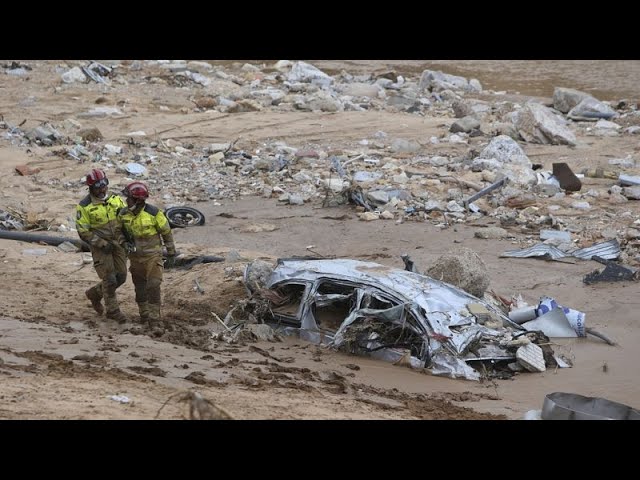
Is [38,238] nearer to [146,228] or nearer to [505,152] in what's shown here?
[146,228]

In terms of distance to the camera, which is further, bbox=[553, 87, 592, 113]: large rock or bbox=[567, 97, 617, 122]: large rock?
bbox=[553, 87, 592, 113]: large rock

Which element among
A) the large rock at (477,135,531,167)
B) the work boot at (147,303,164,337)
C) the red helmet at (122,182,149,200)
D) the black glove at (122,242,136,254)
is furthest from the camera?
the large rock at (477,135,531,167)

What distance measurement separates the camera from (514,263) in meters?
14.7

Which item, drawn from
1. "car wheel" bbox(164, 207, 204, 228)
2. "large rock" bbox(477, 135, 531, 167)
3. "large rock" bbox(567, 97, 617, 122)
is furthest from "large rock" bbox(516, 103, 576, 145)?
"car wheel" bbox(164, 207, 204, 228)

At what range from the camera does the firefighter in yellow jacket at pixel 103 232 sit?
35.0 feet

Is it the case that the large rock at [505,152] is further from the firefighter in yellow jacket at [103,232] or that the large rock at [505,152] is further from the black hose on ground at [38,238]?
the firefighter in yellow jacket at [103,232]

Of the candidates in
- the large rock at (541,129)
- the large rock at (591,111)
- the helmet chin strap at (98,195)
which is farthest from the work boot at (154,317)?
the large rock at (591,111)

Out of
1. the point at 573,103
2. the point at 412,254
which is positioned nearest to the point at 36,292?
the point at 412,254

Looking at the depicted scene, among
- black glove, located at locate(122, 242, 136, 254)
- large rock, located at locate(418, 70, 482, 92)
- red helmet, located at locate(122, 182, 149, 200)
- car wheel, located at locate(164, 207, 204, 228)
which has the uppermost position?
red helmet, located at locate(122, 182, 149, 200)

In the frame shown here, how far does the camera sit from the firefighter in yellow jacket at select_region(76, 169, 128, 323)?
10.7 meters

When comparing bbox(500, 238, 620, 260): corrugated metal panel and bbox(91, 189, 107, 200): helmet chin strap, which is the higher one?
bbox(91, 189, 107, 200): helmet chin strap

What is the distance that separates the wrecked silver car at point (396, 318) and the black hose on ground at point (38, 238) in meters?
5.23

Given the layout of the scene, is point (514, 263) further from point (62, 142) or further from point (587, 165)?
point (62, 142)

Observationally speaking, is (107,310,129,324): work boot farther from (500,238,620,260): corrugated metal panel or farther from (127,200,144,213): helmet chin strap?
(500,238,620,260): corrugated metal panel
